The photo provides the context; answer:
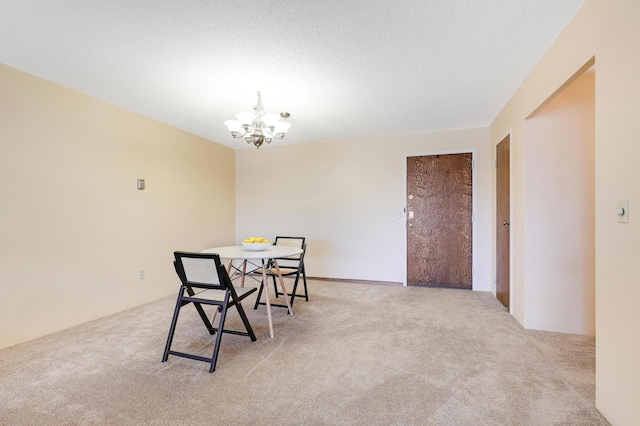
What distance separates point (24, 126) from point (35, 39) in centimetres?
86

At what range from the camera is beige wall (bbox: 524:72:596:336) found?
2641mm

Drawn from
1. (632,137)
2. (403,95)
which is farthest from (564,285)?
(403,95)

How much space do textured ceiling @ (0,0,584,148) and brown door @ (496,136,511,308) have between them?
2.04ft

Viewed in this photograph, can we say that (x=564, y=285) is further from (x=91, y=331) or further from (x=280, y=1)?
(x=91, y=331)

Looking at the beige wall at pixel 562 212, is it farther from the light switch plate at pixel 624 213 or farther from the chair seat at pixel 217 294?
the chair seat at pixel 217 294

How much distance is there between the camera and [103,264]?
3.17 m

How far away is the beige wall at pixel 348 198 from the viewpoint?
4293mm

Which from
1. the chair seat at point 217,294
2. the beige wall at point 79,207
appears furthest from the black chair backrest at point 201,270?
the beige wall at point 79,207

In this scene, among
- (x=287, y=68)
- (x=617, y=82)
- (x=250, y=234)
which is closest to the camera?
(x=617, y=82)

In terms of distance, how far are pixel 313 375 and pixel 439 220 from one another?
316cm

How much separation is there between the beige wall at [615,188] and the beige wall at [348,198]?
2.67 m

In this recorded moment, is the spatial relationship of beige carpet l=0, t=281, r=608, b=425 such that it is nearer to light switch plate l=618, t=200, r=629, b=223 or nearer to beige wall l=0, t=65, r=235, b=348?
beige wall l=0, t=65, r=235, b=348

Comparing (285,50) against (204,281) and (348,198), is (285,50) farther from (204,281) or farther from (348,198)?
(348,198)

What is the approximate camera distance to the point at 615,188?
57.7 inches
